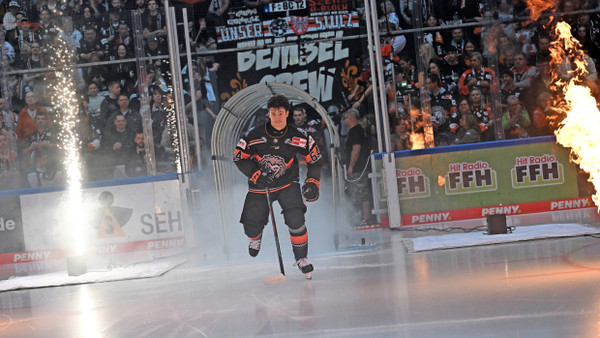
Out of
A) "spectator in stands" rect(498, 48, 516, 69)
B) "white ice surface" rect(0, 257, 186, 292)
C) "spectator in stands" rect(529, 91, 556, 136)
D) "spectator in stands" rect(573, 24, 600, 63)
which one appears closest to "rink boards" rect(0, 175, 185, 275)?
"white ice surface" rect(0, 257, 186, 292)

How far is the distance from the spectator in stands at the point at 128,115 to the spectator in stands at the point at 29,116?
3.89 ft

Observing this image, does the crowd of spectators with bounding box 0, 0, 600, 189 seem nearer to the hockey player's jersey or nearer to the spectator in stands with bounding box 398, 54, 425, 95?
the spectator in stands with bounding box 398, 54, 425, 95

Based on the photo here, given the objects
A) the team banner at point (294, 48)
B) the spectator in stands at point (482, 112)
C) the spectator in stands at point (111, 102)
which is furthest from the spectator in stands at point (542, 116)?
the spectator in stands at point (111, 102)

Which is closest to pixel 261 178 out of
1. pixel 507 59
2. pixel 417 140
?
pixel 417 140

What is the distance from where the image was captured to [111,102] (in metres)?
12.7

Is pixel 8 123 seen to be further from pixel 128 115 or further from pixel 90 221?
pixel 90 221

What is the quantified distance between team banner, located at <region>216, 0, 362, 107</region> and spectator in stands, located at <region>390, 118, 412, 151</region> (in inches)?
68.2

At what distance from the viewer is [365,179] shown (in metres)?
13.1

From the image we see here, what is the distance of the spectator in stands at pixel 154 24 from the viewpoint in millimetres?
11930

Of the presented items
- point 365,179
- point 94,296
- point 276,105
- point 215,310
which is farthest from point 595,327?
point 365,179

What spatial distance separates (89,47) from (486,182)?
7136 millimetres

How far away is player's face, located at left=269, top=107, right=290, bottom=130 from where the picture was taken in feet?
23.6

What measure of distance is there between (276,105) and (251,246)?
1.48m

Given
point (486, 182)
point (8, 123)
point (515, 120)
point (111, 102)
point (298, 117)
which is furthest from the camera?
point (298, 117)
